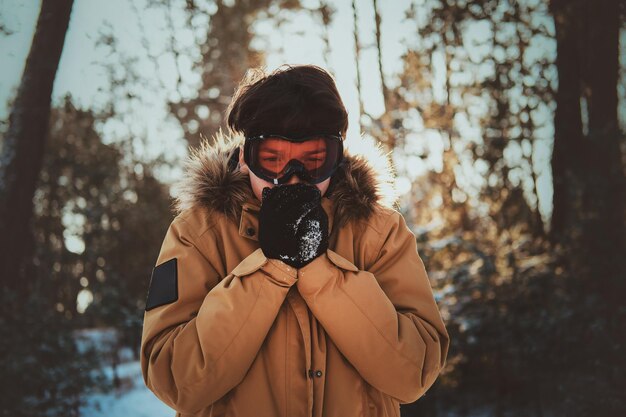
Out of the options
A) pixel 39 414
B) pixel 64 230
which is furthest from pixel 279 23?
pixel 39 414

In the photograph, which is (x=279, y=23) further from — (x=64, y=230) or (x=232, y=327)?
(x=232, y=327)

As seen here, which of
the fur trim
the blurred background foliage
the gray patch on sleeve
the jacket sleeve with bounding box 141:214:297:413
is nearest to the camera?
the jacket sleeve with bounding box 141:214:297:413

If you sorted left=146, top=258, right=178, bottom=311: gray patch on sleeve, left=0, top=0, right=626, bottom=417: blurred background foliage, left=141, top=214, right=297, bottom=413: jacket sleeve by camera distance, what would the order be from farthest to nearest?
left=0, top=0, right=626, bottom=417: blurred background foliage
left=146, top=258, right=178, bottom=311: gray patch on sleeve
left=141, top=214, right=297, bottom=413: jacket sleeve

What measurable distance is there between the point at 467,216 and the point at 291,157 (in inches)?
173

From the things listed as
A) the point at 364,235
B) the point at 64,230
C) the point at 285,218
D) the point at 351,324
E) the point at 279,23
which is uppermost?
the point at 279,23

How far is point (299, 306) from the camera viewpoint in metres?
1.62

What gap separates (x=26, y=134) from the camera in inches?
190

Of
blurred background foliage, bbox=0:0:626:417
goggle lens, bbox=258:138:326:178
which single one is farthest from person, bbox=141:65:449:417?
blurred background foliage, bbox=0:0:626:417

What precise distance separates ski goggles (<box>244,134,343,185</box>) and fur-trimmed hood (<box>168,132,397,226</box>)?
0.10 m

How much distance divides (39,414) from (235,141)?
11.8ft

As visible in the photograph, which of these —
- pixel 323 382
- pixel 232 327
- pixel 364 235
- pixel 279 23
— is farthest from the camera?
pixel 279 23

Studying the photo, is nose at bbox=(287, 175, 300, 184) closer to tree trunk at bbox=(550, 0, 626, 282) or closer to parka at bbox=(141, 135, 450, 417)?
parka at bbox=(141, 135, 450, 417)

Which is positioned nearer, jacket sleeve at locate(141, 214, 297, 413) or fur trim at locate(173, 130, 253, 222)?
jacket sleeve at locate(141, 214, 297, 413)

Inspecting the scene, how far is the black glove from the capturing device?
4.92 ft
